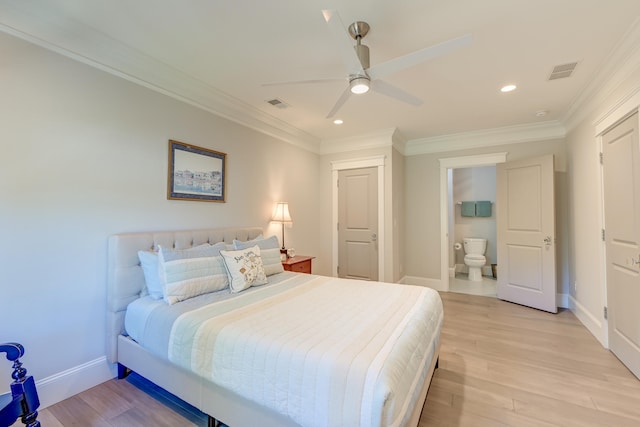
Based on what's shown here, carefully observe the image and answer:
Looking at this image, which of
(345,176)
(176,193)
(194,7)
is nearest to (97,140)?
(176,193)

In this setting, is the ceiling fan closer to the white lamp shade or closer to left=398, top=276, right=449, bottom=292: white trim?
the white lamp shade

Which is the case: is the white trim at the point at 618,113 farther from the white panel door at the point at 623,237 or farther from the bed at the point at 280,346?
the bed at the point at 280,346

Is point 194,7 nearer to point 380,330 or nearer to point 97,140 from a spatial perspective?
point 97,140

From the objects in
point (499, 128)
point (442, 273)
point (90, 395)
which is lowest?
point (90, 395)

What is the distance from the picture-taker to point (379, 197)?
4414 mm

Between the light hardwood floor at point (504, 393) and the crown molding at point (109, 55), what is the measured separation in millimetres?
2446

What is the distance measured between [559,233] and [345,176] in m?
3.16

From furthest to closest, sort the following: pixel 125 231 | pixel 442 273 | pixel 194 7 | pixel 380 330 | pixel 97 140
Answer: pixel 442 273, pixel 125 231, pixel 97 140, pixel 194 7, pixel 380 330

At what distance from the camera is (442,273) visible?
4.71 meters

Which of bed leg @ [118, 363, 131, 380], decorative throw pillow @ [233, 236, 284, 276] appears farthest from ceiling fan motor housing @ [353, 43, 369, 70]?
bed leg @ [118, 363, 131, 380]

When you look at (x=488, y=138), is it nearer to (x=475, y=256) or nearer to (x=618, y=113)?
(x=618, y=113)

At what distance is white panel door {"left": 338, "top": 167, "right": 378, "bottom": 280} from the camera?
177 inches

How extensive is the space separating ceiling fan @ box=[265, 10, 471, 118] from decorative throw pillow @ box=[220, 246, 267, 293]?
5.13 ft

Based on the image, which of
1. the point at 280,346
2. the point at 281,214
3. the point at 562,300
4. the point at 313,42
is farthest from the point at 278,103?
the point at 562,300
